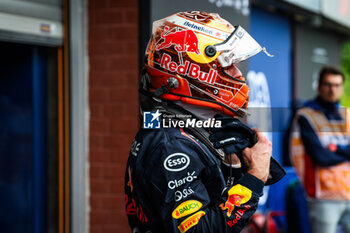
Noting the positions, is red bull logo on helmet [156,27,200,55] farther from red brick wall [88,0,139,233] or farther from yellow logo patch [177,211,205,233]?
red brick wall [88,0,139,233]

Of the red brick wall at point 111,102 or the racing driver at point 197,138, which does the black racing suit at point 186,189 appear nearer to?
the racing driver at point 197,138

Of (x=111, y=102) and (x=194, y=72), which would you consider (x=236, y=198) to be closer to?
(x=194, y=72)

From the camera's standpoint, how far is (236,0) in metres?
1.57

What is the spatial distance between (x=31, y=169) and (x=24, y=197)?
0.19 m

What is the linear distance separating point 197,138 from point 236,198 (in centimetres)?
22

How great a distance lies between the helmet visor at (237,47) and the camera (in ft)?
4.44

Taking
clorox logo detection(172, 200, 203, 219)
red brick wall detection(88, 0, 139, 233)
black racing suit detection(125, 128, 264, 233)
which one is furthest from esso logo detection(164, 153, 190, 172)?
red brick wall detection(88, 0, 139, 233)

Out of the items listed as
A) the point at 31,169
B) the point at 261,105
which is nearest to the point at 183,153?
the point at 261,105

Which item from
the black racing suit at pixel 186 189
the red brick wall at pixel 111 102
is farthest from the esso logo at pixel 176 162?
the red brick wall at pixel 111 102

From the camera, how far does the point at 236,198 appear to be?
1.35 m

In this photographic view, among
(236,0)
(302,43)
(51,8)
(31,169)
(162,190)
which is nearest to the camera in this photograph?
(162,190)

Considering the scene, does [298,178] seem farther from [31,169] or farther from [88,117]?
[31,169]

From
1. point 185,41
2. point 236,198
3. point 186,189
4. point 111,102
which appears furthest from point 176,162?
point 111,102

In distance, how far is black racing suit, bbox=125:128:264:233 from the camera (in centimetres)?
134
